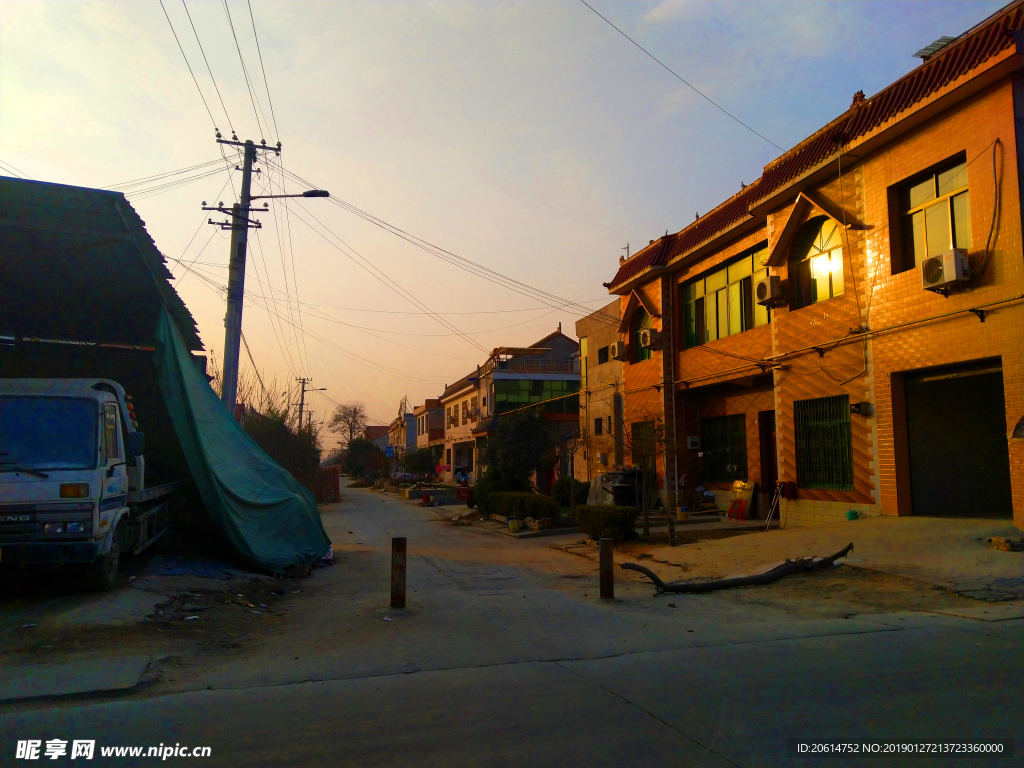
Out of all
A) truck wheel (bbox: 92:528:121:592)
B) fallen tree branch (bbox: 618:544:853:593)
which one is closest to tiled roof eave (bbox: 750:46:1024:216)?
fallen tree branch (bbox: 618:544:853:593)

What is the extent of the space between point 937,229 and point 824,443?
5407 mm

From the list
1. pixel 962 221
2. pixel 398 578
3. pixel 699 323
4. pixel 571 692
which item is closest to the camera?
pixel 571 692

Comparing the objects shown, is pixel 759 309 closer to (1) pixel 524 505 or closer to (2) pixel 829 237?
(2) pixel 829 237

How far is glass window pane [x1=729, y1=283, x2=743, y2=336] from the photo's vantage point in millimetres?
21578

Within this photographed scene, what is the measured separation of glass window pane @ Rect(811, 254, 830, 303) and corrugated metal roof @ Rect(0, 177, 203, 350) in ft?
46.6

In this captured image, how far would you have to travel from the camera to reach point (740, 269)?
21672mm

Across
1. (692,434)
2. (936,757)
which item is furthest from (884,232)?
(936,757)

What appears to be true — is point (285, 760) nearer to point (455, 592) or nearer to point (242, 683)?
point (242, 683)

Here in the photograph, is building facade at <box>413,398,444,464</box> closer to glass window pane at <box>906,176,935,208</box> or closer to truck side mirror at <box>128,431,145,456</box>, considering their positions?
glass window pane at <box>906,176,935,208</box>

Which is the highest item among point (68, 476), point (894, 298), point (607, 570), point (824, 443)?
point (894, 298)

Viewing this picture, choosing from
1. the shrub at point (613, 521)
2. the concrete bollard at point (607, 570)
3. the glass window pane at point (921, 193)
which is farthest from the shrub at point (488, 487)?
the glass window pane at point (921, 193)

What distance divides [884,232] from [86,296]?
50.5 feet

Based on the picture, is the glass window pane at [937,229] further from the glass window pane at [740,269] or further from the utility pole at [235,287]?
the utility pole at [235,287]

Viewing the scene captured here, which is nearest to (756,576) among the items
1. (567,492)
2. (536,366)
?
(567,492)
